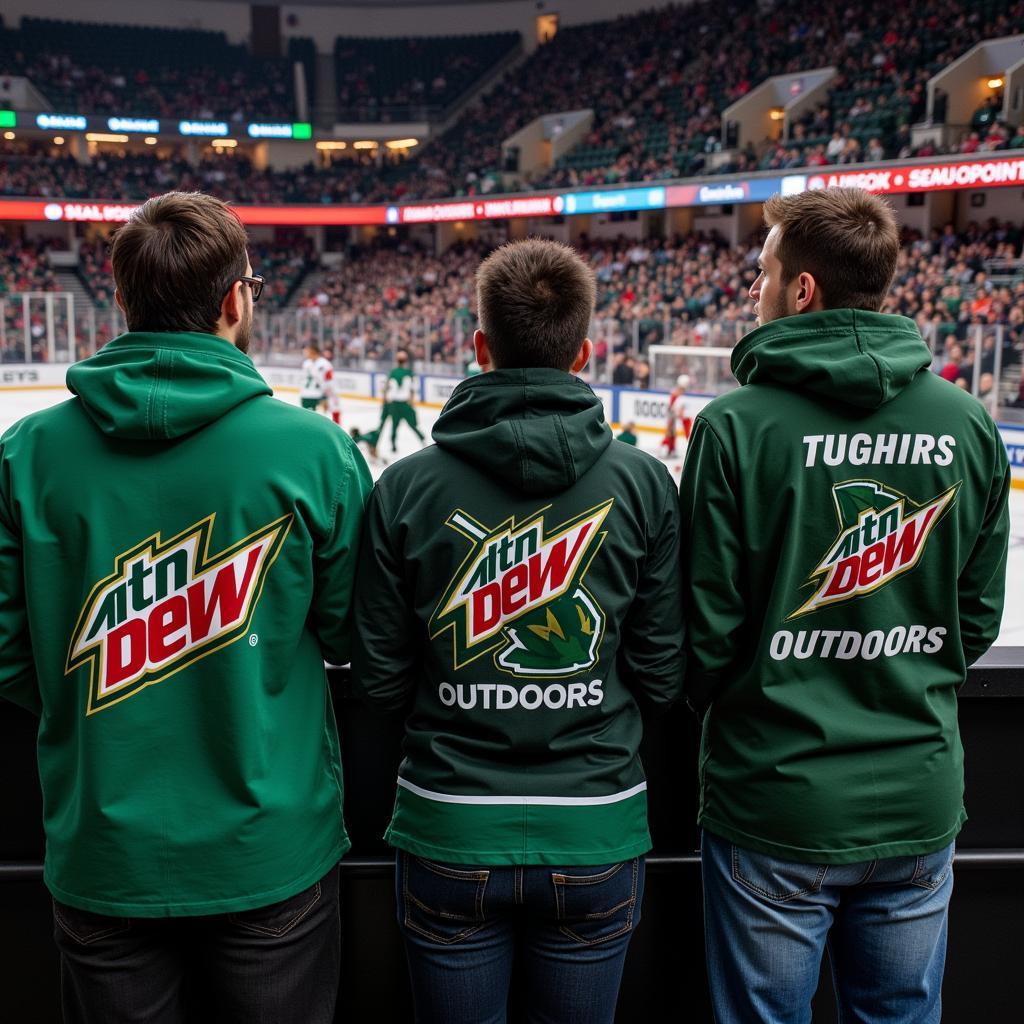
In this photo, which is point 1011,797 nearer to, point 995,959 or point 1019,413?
point 995,959

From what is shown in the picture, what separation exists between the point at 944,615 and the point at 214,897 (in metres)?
1.23

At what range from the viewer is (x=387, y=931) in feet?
7.80

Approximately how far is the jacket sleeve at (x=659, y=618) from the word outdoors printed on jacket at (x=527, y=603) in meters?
0.10

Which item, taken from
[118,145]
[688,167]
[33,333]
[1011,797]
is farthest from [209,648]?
[118,145]

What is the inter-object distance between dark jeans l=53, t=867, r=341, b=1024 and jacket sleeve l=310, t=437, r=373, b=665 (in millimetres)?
391

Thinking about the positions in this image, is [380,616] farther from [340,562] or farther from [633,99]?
[633,99]

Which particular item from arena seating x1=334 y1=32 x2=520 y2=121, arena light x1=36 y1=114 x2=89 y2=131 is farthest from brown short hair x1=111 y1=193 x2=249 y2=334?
arena seating x1=334 y1=32 x2=520 y2=121

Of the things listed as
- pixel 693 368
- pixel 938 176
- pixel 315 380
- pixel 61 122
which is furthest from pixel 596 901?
pixel 61 122

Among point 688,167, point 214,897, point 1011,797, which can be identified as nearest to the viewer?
point 214,897

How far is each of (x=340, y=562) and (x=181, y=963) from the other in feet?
2.16

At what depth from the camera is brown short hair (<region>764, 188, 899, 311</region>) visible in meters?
1.79

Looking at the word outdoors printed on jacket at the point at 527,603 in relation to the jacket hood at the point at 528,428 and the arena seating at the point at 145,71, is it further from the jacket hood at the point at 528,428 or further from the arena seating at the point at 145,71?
the arena seating at the point at 145,71

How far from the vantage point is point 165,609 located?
Result: 1620 mm

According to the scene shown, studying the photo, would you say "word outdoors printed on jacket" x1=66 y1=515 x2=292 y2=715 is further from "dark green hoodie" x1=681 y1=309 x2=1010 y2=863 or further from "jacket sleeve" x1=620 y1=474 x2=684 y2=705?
"dark green hoodie" x1=681 y1=309 x2=1010 y2=863
